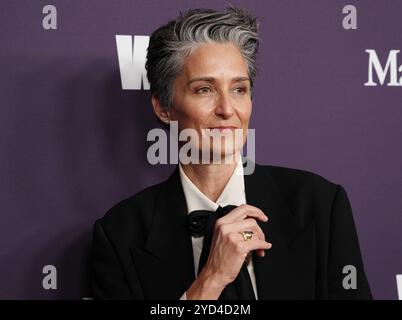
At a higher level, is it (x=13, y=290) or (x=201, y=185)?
(x=201, y=185)

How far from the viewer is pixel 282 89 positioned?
61.6 inches

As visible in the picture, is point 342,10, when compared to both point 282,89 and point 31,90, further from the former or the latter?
point 31,90

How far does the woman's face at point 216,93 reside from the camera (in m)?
1.26

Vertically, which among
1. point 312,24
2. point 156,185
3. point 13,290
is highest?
point 312,24

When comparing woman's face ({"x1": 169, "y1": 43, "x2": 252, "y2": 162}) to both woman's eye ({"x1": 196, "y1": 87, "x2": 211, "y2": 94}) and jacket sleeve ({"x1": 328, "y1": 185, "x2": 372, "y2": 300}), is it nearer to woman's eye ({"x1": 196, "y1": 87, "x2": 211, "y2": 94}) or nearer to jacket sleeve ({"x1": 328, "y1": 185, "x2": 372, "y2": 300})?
woman's eye ({"x1": 196, "y1": 87, "x2": 211, "y2": 94})

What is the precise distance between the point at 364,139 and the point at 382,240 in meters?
0.25

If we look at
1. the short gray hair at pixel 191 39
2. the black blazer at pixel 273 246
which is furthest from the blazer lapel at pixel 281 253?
the short gray hair at pixel 191 39

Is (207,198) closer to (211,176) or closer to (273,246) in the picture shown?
(211,176)

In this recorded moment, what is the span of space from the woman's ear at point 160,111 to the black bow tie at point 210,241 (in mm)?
208

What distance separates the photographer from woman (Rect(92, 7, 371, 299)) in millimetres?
1265

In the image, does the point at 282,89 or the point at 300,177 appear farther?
the point at 282,89

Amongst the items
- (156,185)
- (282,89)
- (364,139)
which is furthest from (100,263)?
(364,139)
